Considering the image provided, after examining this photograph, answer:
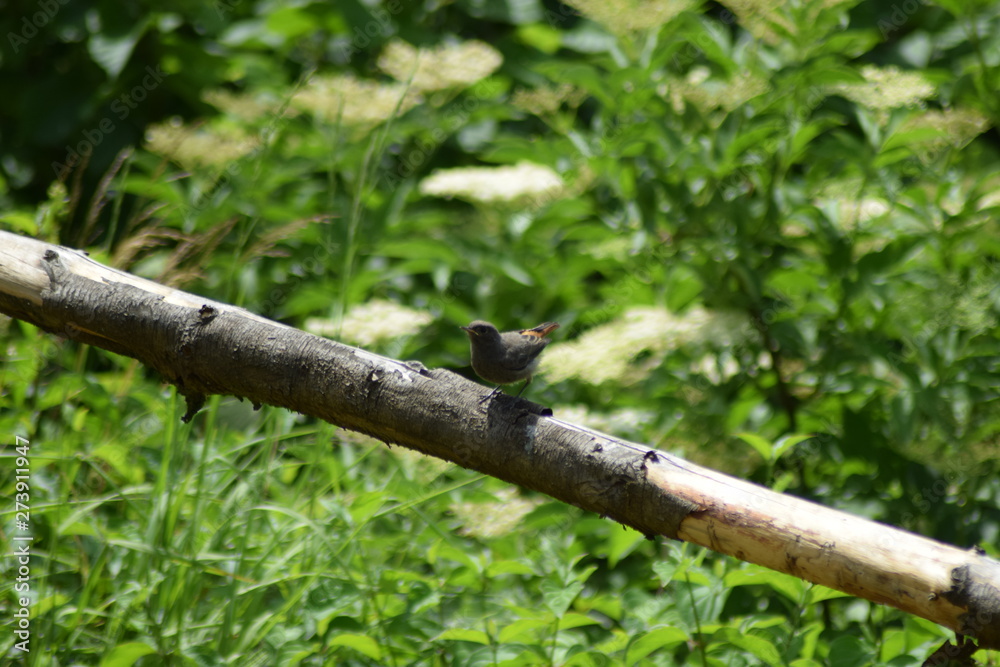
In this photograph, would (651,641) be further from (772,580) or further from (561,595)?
(772,580)

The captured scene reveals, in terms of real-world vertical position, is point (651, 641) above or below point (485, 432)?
below

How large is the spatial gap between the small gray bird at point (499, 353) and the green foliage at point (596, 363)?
1.19 ft

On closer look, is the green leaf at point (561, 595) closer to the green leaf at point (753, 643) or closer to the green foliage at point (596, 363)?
the green foliage at point (596, 363)

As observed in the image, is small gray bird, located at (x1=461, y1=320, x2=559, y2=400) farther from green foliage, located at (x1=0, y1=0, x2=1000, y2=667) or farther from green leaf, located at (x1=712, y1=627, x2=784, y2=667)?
green leaf, located at (x1=712, y1=627, x2=784, y2=667)

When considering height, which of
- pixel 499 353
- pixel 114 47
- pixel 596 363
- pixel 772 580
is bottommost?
pixel 596 363

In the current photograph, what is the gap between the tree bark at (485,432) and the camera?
1.52 metres

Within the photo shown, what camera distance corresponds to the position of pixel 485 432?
1861 millimetres

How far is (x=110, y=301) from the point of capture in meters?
2.08

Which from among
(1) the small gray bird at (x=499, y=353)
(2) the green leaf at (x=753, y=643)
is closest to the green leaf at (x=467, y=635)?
(2) the green leaf at (x=753, y=643)
